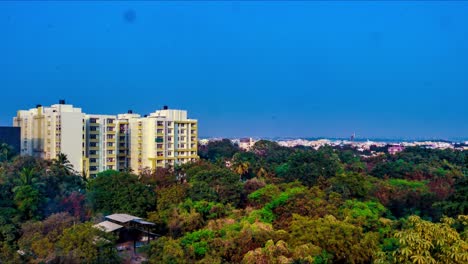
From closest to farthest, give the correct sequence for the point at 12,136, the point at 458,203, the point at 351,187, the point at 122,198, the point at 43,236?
the point at 43,236 < the point at 458,203 < the point at 122,198 < the point at 351,187 < the point at 12,136

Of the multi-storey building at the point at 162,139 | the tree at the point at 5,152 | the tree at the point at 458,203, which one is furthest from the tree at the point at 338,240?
the multi-storey building at the point at 162,139

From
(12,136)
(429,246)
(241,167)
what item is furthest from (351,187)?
(12,136)

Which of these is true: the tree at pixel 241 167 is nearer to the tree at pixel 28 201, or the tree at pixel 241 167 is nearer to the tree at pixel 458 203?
the tree at pixel 28 201

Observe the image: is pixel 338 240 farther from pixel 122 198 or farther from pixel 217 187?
pixel 122 198

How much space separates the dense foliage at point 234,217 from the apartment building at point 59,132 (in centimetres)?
634

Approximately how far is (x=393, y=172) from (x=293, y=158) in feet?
27.6

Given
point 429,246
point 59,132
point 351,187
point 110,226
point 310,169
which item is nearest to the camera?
point 429,246

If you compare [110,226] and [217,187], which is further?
[217,187]

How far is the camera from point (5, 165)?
23.6 metres

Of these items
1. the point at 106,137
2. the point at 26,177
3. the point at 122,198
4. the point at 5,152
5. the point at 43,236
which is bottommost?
the point at 43,236

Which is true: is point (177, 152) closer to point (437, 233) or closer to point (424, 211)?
point (424, 211)

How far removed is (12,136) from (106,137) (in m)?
8.51

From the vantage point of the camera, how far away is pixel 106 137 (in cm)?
3631

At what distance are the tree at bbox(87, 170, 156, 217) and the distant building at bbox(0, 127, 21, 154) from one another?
19846mm
